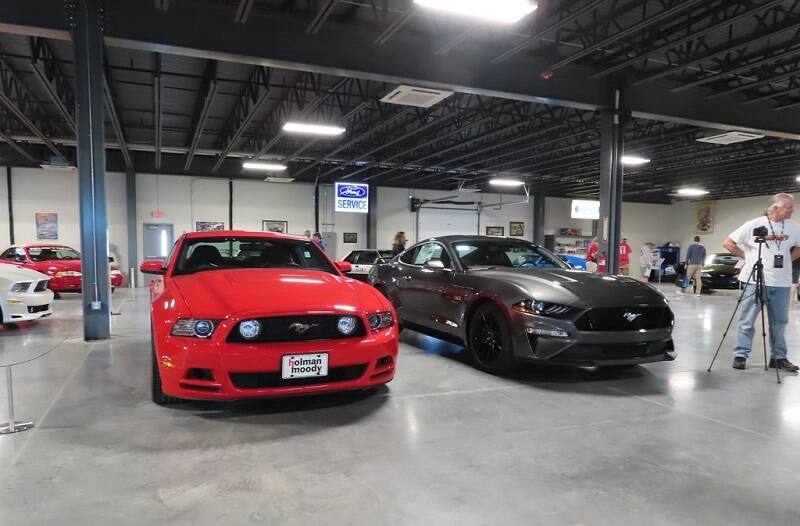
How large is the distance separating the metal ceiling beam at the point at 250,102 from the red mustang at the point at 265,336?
6311mm

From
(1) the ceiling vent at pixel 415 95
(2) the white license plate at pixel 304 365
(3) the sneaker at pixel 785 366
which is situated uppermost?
(1) the ceiling vent at pixel 415 95

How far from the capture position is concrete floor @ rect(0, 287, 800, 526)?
2141 mm

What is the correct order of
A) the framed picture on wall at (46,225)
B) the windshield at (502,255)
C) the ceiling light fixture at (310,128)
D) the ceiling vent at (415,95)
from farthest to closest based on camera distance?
the framed picture on wall at (46,225), the ceiling light fixture at (310,128), the ceiling vent at (415,95), the windshield at (502,255)

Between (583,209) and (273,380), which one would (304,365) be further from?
(583,209)

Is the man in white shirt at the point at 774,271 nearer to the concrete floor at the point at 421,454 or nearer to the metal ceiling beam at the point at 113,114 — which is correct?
the concrete floor at the point at 421,454

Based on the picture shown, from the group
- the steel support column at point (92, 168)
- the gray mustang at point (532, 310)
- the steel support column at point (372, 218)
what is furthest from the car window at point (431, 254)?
the steel support column at point (372, 218)

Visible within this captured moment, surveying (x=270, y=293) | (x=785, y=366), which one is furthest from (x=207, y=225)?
(x=785, y=366)

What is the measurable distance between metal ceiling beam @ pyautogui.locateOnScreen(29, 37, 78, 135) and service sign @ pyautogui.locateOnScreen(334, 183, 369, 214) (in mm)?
8151

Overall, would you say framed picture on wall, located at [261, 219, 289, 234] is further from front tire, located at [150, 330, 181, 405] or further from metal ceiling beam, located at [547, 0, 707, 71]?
front tire, located at [150, 330, 181, 405]

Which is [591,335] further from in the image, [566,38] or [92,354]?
[566,38]

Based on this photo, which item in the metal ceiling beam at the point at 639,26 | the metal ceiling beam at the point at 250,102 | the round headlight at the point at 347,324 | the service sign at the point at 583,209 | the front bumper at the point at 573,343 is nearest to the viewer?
the round headlight at the point at 347,324

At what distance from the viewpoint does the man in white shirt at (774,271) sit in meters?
4.59

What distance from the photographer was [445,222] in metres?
22.7

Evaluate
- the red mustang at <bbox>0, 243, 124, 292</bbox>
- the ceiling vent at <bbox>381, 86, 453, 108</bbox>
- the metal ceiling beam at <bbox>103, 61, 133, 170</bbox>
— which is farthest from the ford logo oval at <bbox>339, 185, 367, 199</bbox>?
the ceiling vent at <bbox>381, 86, 453, 108</bbox>
